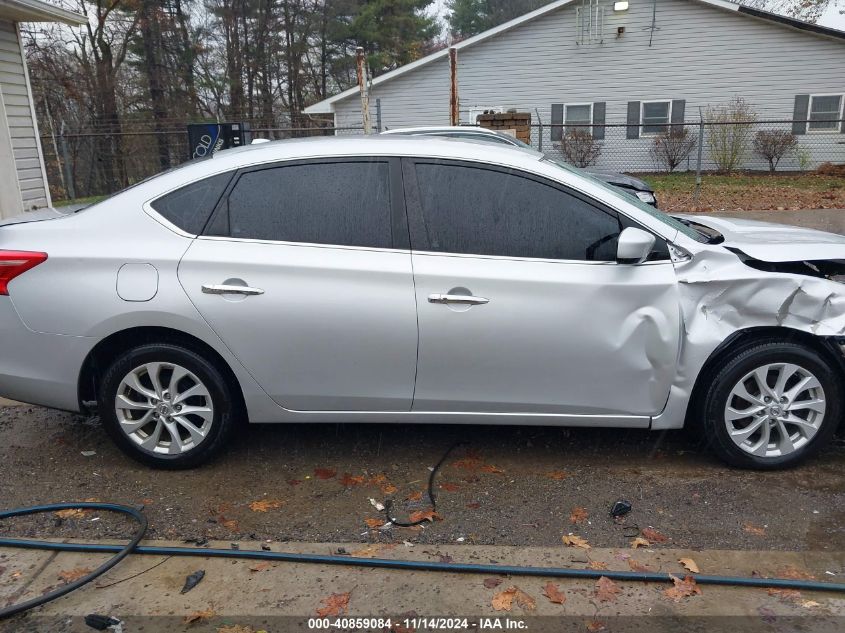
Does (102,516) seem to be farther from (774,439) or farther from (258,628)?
(774,439)

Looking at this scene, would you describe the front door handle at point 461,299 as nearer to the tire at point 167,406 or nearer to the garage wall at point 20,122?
the tire at point 167,406

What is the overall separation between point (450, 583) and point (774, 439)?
1988mm

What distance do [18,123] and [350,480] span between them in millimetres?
9761

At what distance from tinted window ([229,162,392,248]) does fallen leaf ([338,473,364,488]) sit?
1257mm

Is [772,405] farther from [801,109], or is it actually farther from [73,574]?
[801,109]

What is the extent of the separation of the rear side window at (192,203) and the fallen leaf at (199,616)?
1901mm

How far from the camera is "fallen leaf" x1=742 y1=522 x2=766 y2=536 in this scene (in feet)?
10.6

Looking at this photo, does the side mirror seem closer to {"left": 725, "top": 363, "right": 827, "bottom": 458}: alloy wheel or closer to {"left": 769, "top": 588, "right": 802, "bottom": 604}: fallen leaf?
{"left": 725, "top": 363, "right": 827, "bottom": 458}: alloy wheel

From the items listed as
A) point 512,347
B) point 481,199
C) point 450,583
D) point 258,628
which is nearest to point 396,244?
point 481,199

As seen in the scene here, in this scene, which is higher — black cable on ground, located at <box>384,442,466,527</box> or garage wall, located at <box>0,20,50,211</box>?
garage wall, located at <box>0,20,50,211</box>

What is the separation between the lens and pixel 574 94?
22.4 metres

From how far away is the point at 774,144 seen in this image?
20.9 m

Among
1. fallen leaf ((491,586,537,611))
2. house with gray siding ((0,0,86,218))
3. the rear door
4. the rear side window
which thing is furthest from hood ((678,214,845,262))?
house with gray siding ((0,0,86,218))

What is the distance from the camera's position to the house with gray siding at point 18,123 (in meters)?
10.3
